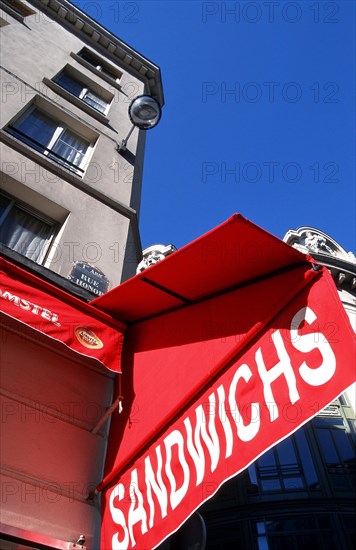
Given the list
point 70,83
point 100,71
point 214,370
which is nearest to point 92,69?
point 100,71

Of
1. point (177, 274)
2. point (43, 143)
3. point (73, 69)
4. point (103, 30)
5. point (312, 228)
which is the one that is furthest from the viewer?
point (312, 228)

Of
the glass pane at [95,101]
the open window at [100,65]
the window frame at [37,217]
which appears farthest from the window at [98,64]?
the window frame at [37,217]

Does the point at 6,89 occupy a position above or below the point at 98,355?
above

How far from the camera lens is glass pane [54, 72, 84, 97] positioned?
10.1 m

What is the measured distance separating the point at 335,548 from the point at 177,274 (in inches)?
447

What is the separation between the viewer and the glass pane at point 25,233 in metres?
5.95

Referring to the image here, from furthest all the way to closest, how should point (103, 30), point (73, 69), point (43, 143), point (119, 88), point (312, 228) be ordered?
point (312, 228)
point (103, 30)
point (119, 88)
point (73, 69)
point (43, 143)

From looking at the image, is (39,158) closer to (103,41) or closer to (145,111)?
(145,111)

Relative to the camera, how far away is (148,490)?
10.5ft

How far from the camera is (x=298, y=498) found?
12102 millimetres


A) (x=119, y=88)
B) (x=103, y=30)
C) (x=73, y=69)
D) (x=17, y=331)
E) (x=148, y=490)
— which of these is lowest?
(x=148, y=490)

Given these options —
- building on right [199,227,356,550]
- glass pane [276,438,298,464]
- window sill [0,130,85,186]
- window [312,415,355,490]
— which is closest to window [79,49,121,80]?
window sill [0,130,85,186]

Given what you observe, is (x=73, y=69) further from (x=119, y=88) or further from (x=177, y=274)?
(x=177, y=274)

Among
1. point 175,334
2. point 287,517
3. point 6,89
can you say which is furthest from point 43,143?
point 287,517
